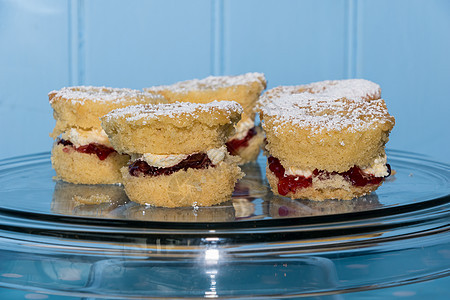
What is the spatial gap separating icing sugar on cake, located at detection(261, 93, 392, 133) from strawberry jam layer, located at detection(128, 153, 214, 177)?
11.6 inches

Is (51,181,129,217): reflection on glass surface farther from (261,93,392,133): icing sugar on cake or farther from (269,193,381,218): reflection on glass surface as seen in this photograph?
(261,93,392,133): icing sugar on cake

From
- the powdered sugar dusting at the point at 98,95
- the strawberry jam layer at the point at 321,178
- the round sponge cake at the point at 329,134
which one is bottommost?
the strawberry jam layer at the point at 321,178

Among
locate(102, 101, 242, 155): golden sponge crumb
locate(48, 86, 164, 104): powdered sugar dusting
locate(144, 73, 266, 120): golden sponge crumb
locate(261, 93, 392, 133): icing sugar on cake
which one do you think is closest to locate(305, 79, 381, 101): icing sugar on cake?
locate(261, 93, 392, 133): icing sugar on cake

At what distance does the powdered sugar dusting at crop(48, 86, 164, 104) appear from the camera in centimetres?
238

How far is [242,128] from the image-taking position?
→ 285 cm

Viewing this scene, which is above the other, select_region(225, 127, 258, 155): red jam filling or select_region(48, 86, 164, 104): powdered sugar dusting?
select_region(48, 86, 164, 104): powdered sugar dusting

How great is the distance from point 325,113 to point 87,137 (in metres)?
0.97

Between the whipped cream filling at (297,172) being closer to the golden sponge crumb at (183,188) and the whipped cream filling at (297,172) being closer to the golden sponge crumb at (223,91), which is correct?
the golden sponge crumb at (183,188)

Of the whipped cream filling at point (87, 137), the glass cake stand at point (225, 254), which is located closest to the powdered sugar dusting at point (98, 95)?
the whipped cream filling at point (87, 137)

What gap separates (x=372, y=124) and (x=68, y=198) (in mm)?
1094

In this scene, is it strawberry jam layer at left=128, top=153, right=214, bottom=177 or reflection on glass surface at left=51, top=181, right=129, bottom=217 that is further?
strawberry jam layer at left=128, top=153, right=214, bottom=177

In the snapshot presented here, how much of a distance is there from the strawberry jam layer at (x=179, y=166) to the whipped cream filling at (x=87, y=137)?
41 centimetres

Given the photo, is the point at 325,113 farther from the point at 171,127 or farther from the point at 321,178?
the point at 171,127

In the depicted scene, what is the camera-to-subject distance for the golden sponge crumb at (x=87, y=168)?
242cm
